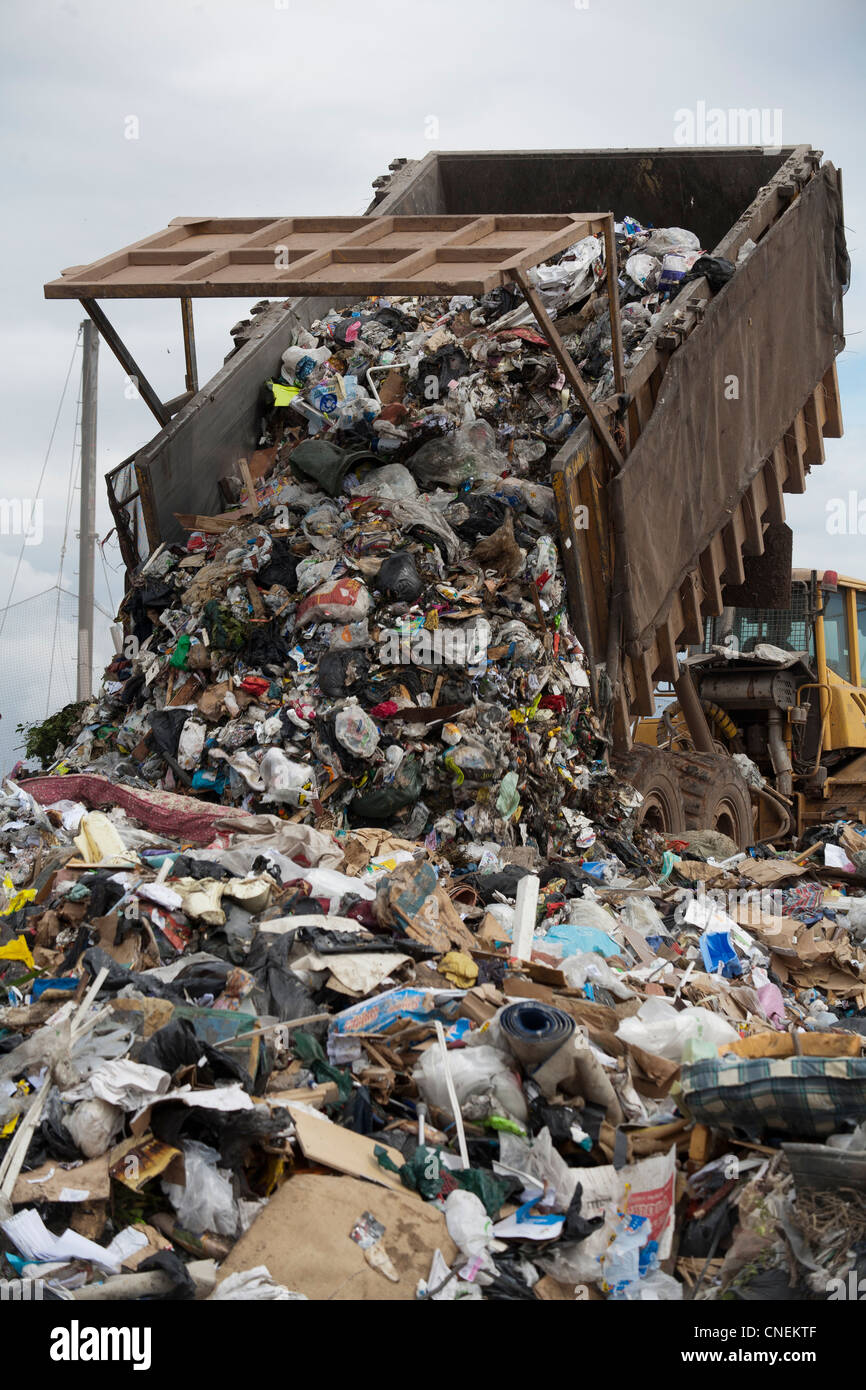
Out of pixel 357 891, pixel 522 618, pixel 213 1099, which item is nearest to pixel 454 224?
pixel 522 618

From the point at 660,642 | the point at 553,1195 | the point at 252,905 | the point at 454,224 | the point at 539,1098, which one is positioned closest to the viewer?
the point at 553,1195

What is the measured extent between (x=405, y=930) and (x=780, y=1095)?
137 cm

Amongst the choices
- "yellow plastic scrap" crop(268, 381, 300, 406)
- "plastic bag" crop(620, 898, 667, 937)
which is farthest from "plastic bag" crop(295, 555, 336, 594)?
"plastic bag" crop(620, 898, 667, 937)

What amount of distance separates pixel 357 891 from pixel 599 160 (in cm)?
512

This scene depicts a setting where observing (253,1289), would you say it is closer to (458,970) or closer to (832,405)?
(458,970)

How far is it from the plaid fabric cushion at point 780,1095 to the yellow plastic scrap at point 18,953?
182 cm

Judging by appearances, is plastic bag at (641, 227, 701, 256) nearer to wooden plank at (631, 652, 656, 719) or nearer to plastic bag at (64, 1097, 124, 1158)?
wooden plank at (631, 652, 656, 719)

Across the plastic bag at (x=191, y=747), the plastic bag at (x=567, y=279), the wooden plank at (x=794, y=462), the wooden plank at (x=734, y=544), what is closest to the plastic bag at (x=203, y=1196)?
the plastic bag at (x=191, y=747)

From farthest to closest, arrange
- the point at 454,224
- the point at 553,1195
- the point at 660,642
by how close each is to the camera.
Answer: the point at 660,642
the point at 454,224
the point at 553,1195

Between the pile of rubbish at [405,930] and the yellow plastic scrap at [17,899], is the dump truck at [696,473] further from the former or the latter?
the yellow plastic scrap at [17,899]

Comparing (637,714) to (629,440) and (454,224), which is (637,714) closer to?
(629,440)

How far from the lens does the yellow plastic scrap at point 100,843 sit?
3895 mm

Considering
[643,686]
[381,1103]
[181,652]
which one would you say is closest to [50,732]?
[181,652]

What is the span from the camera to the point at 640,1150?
2.78 meters
